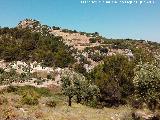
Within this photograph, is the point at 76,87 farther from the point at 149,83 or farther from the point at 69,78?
the point at 149,83

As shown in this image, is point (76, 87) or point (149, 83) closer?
point (149, 83)

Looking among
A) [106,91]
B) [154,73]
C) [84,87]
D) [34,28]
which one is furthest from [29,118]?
[34,28]

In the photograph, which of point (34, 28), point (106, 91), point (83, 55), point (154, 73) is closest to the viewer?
point (154, 73)

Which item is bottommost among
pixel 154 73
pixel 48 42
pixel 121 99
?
pixel 121 99

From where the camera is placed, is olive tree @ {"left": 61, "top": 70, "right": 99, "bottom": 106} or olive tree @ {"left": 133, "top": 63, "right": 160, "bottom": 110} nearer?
olive tree @ {"left": 133, "top": 63, "right": 160, "bottom": 110}

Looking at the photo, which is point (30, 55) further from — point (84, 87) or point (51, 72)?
point (84, 87)

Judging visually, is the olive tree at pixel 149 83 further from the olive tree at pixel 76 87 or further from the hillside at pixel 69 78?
the olive tree at pixel 76 87

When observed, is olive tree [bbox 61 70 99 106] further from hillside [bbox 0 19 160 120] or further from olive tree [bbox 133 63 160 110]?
olive tree [bbox 133 63 160 110]

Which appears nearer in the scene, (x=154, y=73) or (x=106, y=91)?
(x=154, y=73)

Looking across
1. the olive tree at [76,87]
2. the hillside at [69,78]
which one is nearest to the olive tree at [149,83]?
the hillside at [69,78]

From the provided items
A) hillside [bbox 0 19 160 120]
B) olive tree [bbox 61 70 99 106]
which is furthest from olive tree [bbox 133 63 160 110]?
olive tree [bbox 61 70 99 106]

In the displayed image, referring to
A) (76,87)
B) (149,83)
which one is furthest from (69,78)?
(149,83)

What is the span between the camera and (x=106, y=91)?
225 ft

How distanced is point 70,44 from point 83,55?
16077 millimetres
